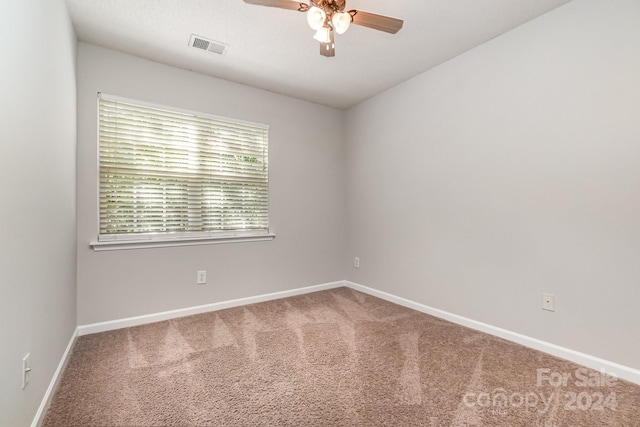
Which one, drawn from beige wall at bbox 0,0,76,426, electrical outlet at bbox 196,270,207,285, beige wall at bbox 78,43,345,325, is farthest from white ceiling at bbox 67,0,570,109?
electrical outlet at bbox 196,270,207,285

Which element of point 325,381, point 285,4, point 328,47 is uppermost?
point 285,4

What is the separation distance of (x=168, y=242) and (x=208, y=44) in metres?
1.80

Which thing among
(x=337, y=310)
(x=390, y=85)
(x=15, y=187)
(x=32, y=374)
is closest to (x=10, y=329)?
(x=32, y=374)

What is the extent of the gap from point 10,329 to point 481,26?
3.27m

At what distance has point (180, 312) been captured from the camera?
2865mm

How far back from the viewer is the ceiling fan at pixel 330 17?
1683mm

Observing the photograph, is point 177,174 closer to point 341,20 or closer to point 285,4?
point 285,4

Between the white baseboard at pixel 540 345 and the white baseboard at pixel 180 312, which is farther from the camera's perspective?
the white baseboard at pixel 180 312

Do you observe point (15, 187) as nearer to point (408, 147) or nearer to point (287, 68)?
point (287, 68)

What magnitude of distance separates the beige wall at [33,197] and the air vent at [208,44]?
0.81 metres

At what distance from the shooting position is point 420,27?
7.47 feet

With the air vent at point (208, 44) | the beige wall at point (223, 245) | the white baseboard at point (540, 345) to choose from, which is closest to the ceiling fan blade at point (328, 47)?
the air vent at point (208, 44)

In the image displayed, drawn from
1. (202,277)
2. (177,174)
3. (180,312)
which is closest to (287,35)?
(177,174)

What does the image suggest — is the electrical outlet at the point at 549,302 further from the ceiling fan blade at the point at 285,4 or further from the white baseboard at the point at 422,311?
the ceiling fan blade at the point at 285,4
